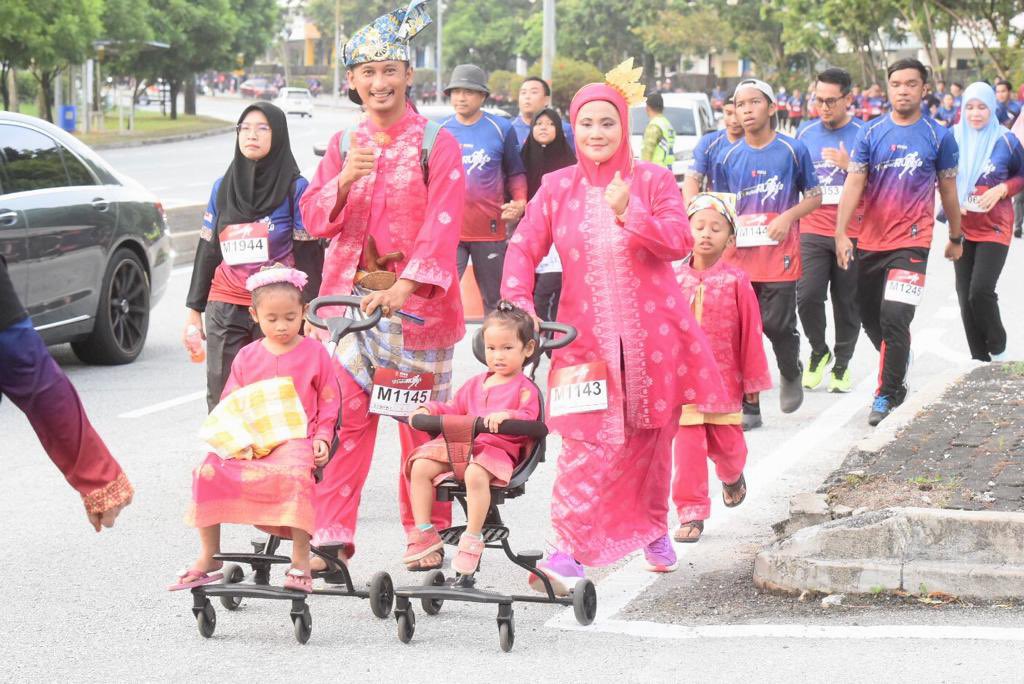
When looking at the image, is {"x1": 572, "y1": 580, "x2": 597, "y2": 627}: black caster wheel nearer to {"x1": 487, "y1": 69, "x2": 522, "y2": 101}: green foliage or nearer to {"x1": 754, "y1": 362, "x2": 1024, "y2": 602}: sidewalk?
{"x1": 754, "y1": 362, "x2": 1024, "y2": 602}: sidewalk

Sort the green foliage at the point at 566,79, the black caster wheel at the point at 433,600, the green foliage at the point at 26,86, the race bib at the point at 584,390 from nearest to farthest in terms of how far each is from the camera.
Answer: the black caster wheel at the point at 433,600 < the race bib at the point at 584,390 < the green foliage at the point at 566,79 < the green foliage at the point at 26,86

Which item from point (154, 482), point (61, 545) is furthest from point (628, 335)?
point (154, 482)

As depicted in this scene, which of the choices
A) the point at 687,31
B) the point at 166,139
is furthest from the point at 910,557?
the point at 687,31

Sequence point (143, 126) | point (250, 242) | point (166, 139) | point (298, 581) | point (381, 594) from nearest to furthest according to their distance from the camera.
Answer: point (298, 581) → point (381, 594) → point (250, 242) → point (166, 139) → point (143, 126)

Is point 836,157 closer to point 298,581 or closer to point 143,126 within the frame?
point 298,581

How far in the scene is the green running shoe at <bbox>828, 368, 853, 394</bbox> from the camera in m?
10.8

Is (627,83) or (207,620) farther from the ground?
(627,83)

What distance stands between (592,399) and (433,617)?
92 centimetres

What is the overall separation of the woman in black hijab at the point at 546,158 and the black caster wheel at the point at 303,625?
5741mm

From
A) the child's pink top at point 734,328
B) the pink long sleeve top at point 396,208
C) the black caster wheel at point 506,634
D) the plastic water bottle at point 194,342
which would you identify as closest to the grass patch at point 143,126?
the plastic water bottle at point 194,342

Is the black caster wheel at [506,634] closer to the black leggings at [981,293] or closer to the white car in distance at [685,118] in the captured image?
the black leggings at [981,293]

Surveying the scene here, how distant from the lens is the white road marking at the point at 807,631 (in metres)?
5.43

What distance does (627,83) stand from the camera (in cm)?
593

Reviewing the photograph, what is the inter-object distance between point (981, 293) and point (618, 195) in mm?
5196
